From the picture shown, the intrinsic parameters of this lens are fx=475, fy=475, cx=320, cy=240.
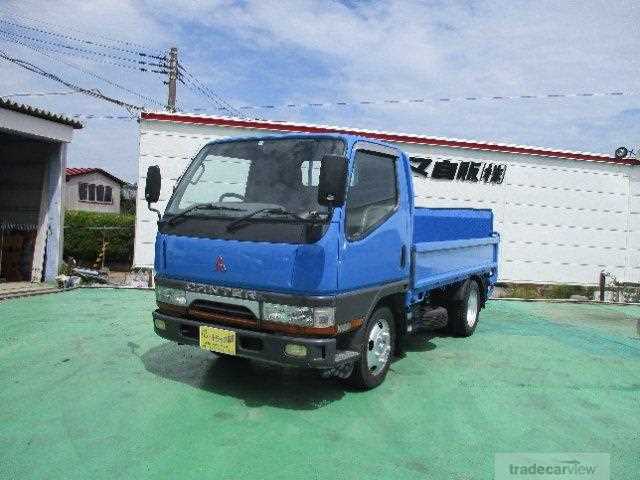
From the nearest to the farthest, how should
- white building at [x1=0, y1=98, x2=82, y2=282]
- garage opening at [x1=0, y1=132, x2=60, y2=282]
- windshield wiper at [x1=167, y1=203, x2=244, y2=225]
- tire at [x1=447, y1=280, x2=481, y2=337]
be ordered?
windshield wiper at [x1=167, y1=203, x2=244, y2=225] < tire at [x1=447, y1=280, x2=481, y2=337] < white building at [x1=0, y1=98, x2=82, y2=282] < garage opening at [x1=0, y1=132, x2=60, y2=282]

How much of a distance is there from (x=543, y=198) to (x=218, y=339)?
10848mm

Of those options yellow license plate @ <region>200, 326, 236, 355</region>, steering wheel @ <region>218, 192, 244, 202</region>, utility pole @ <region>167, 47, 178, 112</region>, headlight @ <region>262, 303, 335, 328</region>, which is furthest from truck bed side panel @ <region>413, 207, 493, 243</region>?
utility pole @ <region>167, 47, 178, 112</region>

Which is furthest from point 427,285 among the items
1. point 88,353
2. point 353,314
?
point 88,353

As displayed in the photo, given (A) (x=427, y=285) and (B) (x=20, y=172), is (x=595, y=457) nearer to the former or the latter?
(A) (x=427, y=285)

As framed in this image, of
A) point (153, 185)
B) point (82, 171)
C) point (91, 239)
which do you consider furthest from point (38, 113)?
point (82, 171)

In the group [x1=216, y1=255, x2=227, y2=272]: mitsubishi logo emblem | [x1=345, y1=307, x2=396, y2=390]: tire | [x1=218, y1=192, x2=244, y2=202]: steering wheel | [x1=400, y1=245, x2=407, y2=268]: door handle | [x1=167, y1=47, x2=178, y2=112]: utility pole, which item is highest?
[x1=167, y1=47, x2=178, y2=112]: utility pole

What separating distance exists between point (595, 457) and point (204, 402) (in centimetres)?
298

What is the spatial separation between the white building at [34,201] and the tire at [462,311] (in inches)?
322

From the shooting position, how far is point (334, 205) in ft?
11.6

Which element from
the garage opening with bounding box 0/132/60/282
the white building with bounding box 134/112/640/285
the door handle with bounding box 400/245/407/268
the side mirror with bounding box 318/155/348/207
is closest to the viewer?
the side mirror with bounding box 318/155/348/207

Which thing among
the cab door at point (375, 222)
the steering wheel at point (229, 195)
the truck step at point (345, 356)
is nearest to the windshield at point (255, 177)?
the steering wheel at point (229, 195)

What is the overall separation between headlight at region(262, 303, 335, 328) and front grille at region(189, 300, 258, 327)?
0.21 meters

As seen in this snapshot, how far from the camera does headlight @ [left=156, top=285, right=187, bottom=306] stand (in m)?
4.12

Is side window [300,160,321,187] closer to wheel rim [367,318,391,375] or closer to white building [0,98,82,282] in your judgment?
wheel rim [367,318,391,375]
